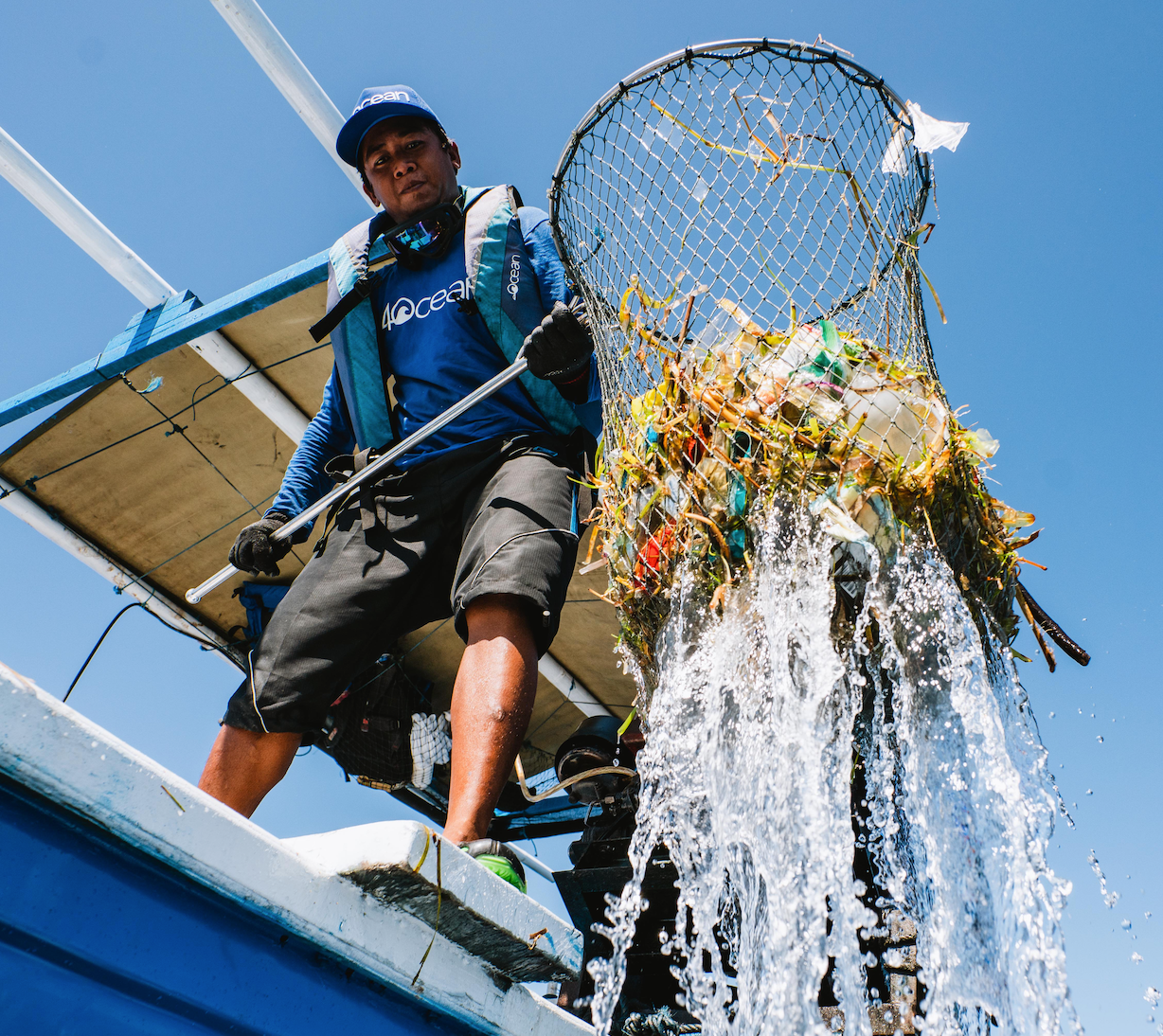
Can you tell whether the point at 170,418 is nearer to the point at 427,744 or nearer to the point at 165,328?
the point at 165,328

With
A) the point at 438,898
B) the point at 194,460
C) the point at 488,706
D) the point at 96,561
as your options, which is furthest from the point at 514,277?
the point at 96,561

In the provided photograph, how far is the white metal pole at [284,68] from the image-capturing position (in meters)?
3.77

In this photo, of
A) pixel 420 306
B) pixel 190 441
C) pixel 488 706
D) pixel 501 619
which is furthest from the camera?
pixel 190 441

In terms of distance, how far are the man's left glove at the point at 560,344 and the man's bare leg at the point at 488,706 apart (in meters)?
0.70

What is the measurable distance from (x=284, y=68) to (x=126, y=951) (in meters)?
3.69

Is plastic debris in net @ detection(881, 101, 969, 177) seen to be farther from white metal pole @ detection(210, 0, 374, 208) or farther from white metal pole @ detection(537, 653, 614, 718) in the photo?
white metal pole @ detection(537, 653, 614, 718)

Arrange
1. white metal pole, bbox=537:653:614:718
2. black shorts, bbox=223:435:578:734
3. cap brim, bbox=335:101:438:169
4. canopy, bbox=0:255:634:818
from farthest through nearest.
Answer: white metal pole, bbox=537:653:614:718, canopy, bbox=0:255:634:818, cap brim, bbox=335:101:438:169, black shorts, bbox=223:435:578:734

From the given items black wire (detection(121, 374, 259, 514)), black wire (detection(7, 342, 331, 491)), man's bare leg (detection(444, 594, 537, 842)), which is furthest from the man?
black wire (detection(121, 374, 259, 514))

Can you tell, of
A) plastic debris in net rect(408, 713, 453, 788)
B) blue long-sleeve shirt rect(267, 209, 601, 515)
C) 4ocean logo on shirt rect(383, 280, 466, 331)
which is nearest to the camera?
blue long-sleeve shirt rect(267, 209, 601, 515)

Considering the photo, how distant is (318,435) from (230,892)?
2116 millimetres

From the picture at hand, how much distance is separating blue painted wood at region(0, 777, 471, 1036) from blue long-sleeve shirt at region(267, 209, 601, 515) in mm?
1524

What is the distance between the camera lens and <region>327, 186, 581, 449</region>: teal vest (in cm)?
264

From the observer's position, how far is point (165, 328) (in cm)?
367

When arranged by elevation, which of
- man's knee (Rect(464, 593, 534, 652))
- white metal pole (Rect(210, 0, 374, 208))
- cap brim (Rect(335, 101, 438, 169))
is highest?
white metal pole (Rect(210, 0, 374, 208))
